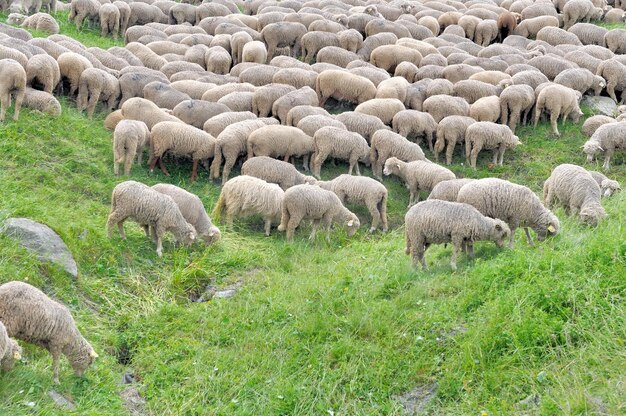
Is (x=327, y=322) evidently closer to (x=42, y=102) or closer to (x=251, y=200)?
(x=251, y=200)

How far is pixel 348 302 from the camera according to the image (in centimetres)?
886

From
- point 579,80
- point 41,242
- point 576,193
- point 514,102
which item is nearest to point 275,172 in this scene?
Answer: point 41,242

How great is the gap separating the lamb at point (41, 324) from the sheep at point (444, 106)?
32.6 feet

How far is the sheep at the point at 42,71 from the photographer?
13.9m

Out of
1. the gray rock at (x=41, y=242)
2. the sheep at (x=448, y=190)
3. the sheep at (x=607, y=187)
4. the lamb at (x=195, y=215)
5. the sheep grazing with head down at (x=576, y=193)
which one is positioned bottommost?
the lamb at (x=195, y=215)

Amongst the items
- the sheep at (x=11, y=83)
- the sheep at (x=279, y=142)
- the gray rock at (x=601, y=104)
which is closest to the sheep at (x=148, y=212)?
the sheep at (x=279, y=142)

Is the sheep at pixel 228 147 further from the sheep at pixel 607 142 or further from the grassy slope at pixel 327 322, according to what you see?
the sheep at pixel 607 142

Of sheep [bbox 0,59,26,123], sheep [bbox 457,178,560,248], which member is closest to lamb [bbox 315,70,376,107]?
sheep [bbox 0,59,26,123]

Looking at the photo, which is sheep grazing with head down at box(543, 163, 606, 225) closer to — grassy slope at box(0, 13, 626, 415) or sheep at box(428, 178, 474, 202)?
grassy slope at box(0, 13, 626, 415)

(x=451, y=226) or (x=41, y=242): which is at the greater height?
(x=451, y=226)

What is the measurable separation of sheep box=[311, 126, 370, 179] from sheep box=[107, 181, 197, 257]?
3.71 metres

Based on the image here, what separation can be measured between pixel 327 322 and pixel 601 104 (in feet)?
36.2

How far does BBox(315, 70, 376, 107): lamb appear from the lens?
16.3 m

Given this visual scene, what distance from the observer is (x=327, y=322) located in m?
8.49
